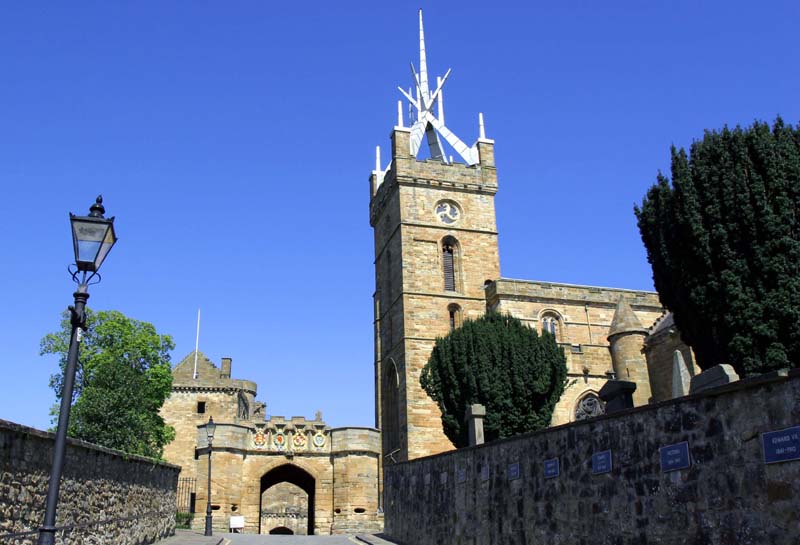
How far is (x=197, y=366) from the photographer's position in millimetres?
Answer: 49781

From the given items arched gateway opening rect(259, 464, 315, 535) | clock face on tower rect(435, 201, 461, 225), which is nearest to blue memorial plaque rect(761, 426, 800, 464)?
clock face on tower rect(435, 201, 461, 225)

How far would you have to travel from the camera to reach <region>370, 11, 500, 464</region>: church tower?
122 feet

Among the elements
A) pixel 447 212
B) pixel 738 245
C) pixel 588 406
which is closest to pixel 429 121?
pixel 447 212

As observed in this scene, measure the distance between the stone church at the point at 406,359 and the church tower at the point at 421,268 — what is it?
2.7 inches

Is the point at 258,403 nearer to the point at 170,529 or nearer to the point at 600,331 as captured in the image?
the point at 600,331

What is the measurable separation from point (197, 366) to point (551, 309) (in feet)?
80.7

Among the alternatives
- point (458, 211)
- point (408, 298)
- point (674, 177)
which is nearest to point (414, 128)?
point (458, 211)

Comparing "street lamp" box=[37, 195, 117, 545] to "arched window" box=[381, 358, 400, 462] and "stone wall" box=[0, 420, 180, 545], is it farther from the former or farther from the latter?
"arched window" box=[381, 358, 400, 462]

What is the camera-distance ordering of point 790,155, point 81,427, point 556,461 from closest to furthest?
point 556,461
point 790,155
point 81,427

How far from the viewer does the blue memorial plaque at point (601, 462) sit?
402 inches

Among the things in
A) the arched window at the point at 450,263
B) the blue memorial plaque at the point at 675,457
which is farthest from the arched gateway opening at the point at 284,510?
the blue memorial plaque at the point at 675,457

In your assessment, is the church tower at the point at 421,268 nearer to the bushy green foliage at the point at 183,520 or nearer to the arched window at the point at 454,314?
the arched window at the point at 454,314

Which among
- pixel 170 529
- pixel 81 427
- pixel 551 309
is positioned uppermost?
pixel 551 309

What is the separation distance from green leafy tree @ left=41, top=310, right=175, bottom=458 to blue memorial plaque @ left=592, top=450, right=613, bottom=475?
27393 mm
